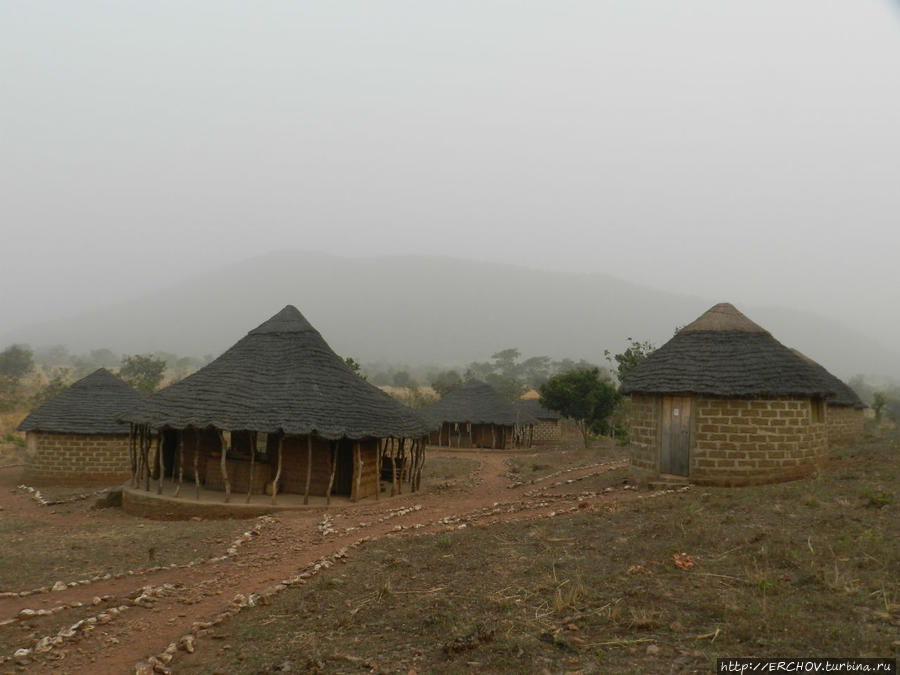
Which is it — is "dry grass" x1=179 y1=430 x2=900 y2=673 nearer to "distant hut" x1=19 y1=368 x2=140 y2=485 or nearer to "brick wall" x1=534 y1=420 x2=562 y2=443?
"distant hut" x1=19 y1=368 x2=140 y2=485

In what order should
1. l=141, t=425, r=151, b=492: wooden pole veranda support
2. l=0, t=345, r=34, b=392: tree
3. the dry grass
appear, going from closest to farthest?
the dry grass
l=141, t=425, r=151, b=492: wooden pole veranda support
l=0, t=345, r=34, b=392: tree

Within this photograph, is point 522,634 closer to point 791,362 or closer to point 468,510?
point 468,510

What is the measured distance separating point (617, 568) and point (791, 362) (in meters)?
10.0

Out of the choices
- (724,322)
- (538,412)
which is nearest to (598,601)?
(724,322)

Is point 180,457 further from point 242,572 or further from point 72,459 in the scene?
point 242,572

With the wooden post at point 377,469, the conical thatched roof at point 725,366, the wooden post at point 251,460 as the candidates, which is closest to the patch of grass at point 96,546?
the wooden post at point 251,460

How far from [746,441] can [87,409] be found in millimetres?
21011

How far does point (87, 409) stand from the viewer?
21.5m

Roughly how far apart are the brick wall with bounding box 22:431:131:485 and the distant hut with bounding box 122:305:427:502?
434cm

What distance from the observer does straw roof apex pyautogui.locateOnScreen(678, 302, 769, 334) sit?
1698cm

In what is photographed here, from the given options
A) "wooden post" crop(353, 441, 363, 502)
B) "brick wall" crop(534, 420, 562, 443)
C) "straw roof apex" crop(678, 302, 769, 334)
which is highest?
"straw roof apex" crop(678, 302, 769, 334)

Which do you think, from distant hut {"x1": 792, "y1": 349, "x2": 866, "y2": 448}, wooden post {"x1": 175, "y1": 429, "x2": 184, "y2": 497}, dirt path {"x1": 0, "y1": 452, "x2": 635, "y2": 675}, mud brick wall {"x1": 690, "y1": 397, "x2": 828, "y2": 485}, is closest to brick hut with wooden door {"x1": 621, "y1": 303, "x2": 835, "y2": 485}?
mud brick wall {"x1": 690, "y1": 397, "x2": 828, "y2": 485}

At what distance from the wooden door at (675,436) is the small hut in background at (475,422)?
73.0 feet

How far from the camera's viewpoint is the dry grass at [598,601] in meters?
5.82
